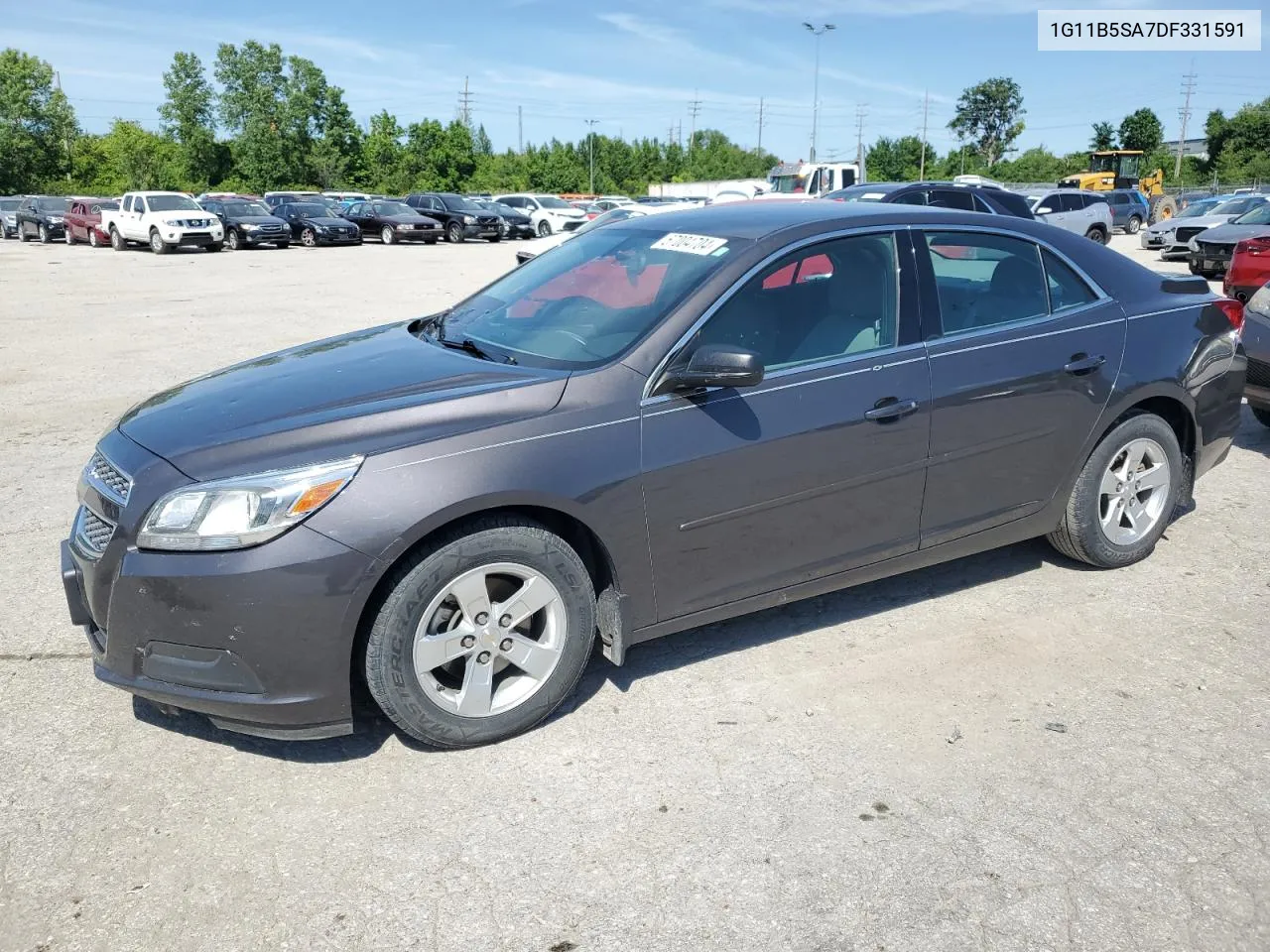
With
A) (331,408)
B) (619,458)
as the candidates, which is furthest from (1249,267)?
(331,408)

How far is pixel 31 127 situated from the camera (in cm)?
6512

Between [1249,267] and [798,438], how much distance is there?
11.3 metres

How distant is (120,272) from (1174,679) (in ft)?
80.7

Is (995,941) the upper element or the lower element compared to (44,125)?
lower

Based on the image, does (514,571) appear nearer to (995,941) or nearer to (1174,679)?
(995,941)

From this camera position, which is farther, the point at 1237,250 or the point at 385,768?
the point at 1237,250

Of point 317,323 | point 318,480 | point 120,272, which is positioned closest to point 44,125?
point 120,272

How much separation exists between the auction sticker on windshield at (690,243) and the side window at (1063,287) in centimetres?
155

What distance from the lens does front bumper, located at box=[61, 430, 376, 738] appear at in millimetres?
2990

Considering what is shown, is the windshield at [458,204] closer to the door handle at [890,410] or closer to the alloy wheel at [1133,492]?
the alloy wheel at [1133,492]

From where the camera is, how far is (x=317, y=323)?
44.9 feet

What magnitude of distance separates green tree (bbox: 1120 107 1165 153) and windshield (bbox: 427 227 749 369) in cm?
10303

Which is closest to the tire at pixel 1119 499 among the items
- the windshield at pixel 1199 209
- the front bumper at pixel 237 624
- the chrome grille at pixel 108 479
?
the front bumper at pixel 237 624

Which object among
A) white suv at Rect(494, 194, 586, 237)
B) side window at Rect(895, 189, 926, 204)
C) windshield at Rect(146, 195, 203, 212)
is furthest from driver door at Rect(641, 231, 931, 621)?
white suv at Rect(494, 194, 586, 237)
